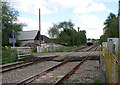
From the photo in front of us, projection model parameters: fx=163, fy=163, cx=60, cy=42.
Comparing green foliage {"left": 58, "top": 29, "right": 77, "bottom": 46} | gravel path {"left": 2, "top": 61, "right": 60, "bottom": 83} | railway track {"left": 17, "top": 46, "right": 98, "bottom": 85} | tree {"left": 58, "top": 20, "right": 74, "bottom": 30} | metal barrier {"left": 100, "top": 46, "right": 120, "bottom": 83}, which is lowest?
gravel path {"left": 2, "top": 61, "right": 60, "bottom": 83}

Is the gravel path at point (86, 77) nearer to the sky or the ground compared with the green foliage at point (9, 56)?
nearer to the ground

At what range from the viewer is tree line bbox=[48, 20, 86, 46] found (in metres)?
63.7

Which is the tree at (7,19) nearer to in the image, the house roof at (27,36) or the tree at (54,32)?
the house roof at (27,36)

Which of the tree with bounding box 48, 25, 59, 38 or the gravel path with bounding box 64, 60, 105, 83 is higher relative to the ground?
the tree with bounding box 48, 25, 59, 38

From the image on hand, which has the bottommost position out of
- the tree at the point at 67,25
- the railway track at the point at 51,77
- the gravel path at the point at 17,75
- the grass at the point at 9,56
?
the gravel path at the point at 17,75

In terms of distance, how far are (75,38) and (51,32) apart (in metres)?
10.8

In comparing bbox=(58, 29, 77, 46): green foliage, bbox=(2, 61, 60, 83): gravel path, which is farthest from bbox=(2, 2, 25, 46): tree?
bbox=(58, 29, 77, 46): green foliage

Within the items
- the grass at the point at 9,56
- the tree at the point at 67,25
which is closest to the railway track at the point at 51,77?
the grass at the point at 9,56

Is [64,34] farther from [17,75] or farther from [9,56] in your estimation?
[17,75]

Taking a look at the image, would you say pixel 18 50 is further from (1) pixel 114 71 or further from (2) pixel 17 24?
(2) pixel 17 24

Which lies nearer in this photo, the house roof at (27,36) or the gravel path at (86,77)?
the gravel path at (86,77)

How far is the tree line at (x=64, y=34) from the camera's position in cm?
6369

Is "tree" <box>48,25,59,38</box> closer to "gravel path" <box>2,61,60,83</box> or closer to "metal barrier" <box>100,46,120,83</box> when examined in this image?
"gravel path" <box>2,61,60,83</box>

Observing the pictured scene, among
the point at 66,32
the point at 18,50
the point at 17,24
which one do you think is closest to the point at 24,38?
the point at 66,32
